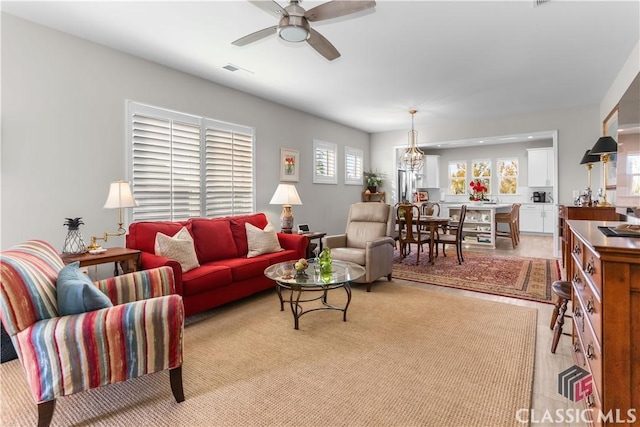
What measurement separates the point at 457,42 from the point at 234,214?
138 inches

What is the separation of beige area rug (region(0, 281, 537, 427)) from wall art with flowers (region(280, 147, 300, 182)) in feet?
9.65

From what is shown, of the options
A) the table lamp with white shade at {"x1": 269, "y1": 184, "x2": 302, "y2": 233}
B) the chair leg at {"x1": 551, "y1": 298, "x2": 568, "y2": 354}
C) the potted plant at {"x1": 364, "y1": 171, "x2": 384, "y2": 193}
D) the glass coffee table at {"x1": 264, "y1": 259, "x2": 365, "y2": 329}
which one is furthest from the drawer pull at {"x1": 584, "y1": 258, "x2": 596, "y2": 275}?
the potted plant at {"x1": 364, "y1": 171, "x2": 384, "y2": 193}

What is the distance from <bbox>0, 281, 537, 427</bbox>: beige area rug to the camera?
5.54 feet

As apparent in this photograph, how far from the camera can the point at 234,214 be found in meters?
4.70

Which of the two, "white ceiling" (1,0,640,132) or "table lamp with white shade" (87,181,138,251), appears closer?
"white ceiling" (1,0,640,132)

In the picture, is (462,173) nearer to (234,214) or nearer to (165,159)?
(234,214)

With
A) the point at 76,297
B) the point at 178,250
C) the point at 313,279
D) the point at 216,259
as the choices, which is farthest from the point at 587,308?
the point at 216,259

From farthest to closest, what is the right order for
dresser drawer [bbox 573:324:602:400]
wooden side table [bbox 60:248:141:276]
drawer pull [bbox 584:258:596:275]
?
1. wooden side table [bbox 60:248:141:276]
2. drawer pull [bbox 584:258:596:275]
3. dresser drawer [bbox 573:324:602:400]

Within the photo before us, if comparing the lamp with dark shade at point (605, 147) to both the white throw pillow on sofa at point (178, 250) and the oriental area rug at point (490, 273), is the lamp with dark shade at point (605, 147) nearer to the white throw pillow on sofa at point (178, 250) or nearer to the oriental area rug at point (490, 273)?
the oriental area rug at point (490, 273)

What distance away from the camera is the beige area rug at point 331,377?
5.54 ft

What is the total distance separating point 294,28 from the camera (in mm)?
2244

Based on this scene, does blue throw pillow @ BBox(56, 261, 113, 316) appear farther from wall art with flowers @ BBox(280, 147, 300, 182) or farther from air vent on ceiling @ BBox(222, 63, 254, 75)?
wall art with flowers @ BBox(280, 147, 300, 182)

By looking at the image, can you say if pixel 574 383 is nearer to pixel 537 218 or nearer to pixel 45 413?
pixel 45 413

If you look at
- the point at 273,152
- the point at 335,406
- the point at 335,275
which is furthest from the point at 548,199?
the point at 335,406
